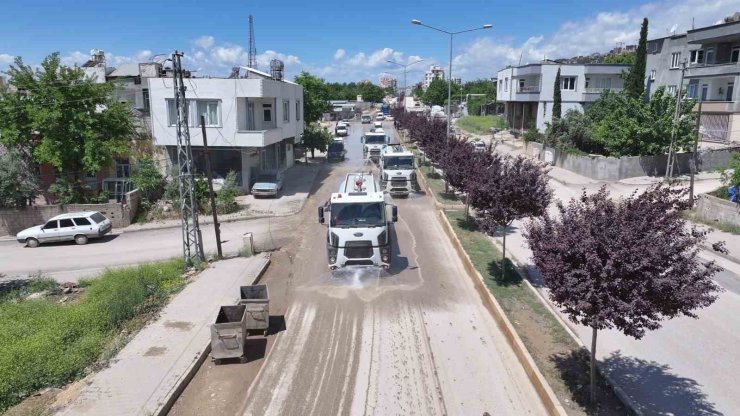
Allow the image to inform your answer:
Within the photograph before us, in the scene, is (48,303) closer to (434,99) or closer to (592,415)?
(592,415)

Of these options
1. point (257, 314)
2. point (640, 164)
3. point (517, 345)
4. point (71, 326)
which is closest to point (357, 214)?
point (257, 314)

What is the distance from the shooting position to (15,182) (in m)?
26.3

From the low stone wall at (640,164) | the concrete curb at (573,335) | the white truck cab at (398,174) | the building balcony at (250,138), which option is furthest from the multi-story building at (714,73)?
the building balcony at (250,138)

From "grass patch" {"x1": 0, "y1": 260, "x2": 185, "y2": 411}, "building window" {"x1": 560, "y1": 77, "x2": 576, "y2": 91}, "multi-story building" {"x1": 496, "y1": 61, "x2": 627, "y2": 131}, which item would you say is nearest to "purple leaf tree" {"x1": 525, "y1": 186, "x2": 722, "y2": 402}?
"grass patch" {"x1": 0, "y1": 260, "x2": 185, "y2": 411}

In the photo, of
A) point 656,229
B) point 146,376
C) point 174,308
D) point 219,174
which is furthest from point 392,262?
point 219,174

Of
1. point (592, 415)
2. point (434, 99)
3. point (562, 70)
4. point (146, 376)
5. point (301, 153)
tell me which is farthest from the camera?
point (434, 99)

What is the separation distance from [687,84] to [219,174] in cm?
4053

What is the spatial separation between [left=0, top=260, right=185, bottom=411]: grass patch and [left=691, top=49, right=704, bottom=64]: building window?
1836 inches

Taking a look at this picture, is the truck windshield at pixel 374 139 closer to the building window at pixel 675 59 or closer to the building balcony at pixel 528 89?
the building balcony at pixel 528 89

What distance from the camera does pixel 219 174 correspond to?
A: 32.2 metres

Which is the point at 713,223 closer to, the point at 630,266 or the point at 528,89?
the point at 630,266

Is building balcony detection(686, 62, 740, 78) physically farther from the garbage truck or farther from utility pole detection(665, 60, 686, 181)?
the garbage truck

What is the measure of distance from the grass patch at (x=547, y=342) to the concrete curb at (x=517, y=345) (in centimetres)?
26

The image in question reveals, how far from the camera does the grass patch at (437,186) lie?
94.1 ft
